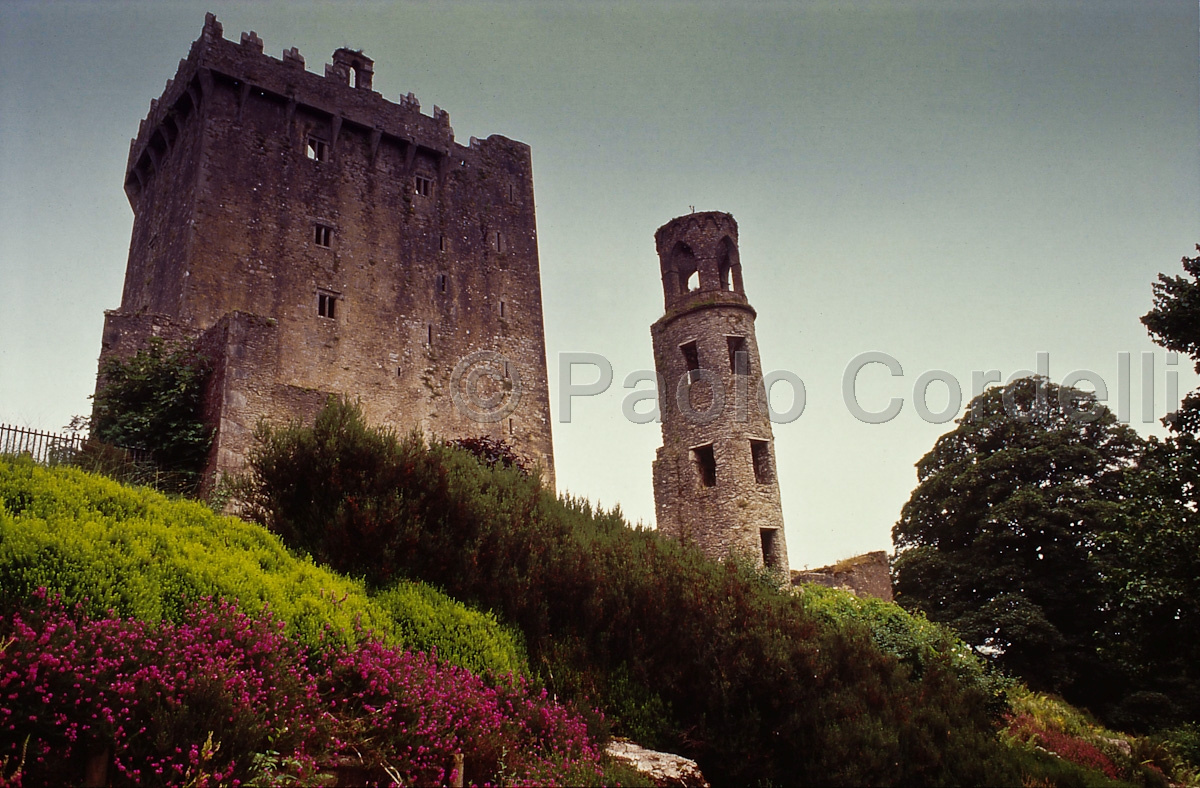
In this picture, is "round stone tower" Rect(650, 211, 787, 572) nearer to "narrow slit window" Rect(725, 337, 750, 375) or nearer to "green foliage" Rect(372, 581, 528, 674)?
"narrow slit window" Rect(725, 337, 750, 375)

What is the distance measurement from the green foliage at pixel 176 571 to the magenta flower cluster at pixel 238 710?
30 cm

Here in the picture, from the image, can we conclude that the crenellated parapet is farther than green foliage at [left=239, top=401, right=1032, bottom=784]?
Yes

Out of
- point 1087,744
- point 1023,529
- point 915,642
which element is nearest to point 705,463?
point 1023,529

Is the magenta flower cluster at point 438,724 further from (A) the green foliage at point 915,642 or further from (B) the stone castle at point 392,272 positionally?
(B) the stone castle at point 392,272

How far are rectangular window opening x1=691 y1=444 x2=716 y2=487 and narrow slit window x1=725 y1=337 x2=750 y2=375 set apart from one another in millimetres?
2330

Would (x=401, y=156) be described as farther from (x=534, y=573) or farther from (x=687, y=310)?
(x=534, y=573)

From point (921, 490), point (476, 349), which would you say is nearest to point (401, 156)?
point (476, 349)

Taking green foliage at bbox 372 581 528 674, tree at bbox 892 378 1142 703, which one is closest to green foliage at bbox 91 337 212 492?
green foliage at bbox 372 581 528 674

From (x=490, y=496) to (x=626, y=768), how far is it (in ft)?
13.4

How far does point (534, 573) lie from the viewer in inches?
398

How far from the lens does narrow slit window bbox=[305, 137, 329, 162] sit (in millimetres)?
22938

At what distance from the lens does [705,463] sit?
A: 24.1m

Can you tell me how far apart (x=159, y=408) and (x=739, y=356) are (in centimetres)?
1508

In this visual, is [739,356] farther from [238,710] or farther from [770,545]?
[238,710]
